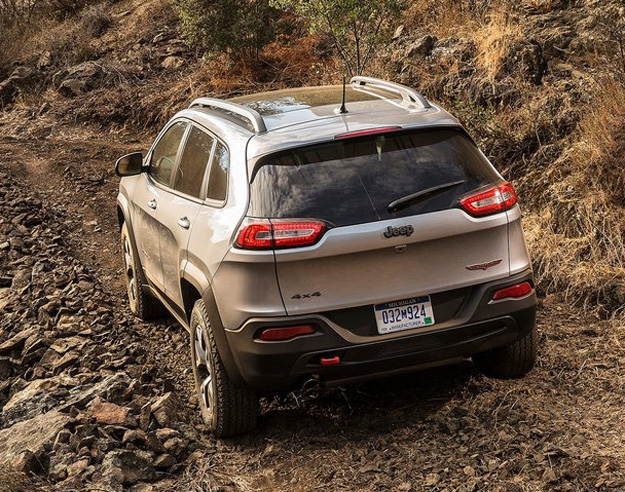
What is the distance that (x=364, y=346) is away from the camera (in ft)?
14.5

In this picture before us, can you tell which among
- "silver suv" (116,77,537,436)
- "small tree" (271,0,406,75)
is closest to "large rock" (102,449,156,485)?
"silver suv" (116,77,537,436)

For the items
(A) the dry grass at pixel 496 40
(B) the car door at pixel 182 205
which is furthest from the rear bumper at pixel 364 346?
(A) the dry grass at pixel 496 40

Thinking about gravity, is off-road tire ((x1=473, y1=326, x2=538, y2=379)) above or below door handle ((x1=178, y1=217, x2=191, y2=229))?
below

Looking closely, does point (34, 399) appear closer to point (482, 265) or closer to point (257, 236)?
point (257, 236)

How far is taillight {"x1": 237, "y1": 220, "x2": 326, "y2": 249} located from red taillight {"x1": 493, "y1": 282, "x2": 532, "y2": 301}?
102 centimetres

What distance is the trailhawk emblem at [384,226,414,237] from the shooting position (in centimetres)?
436

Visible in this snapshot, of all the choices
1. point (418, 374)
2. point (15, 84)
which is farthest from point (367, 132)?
point (15, 84)

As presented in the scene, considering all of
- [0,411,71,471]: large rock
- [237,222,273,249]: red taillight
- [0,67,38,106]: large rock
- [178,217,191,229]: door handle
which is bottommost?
[0,67,38,106]: large rock

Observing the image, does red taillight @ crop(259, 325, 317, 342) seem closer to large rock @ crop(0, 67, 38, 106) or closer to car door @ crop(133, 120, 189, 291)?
car door @ crop(133, 120, 189, 291)

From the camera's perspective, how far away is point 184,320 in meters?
5.60

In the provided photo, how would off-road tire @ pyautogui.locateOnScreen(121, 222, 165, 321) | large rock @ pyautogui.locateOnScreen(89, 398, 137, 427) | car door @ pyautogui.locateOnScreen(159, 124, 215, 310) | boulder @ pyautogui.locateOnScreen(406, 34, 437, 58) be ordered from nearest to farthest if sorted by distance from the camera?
large rock @ pyautogui.locateOnScreen(89, 398, 137, 427) < car door @ pyautogui.locateOnScreen(159, 124, 215, 310) < off-road tire @ pyautogui.locateOnScreen(121, 222, 165, 321) < boulder @ pyautogui.locateOnScreen(406, 34, 437, 58)

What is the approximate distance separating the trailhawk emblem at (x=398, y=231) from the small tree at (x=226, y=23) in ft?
34.3

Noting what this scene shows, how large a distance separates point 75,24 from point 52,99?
388cm

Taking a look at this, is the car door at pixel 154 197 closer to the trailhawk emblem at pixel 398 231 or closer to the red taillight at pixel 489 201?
the trailhawk emblem at pixel 398 231
